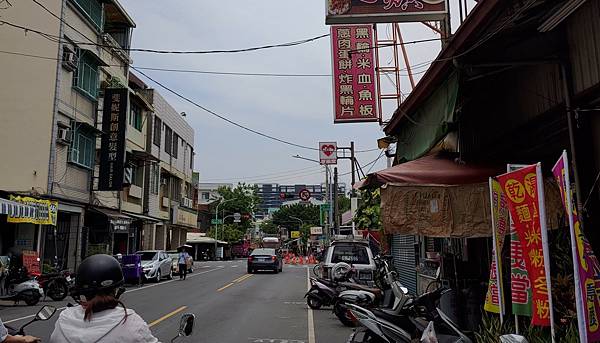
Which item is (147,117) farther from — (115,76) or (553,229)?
(553,229)

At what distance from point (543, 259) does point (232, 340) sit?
237 inches

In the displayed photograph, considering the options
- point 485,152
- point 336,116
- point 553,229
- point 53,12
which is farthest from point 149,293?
point 553,229

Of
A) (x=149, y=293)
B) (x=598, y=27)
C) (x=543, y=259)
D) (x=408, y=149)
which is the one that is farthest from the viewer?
(x=149, y=293)

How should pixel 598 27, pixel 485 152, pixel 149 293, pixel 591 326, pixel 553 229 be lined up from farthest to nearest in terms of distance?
pixel 149 293 < pixel 485 152 < pixel 553 229 < pixel 598 27 < pixel 591 326

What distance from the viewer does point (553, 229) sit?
20.2 feet

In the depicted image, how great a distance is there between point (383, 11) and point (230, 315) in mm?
7697

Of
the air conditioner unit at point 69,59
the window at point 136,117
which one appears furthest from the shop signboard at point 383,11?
the window at point 136,117

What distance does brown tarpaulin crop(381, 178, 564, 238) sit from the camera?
680cm

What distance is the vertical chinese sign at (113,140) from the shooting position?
23.1 metres

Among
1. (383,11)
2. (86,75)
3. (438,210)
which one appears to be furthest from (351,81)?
(86,75)

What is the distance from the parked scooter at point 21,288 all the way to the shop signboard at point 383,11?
1153 cm

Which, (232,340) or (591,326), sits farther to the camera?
(232,340)

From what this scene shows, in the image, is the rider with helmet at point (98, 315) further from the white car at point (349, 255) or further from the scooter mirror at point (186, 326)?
the white car at point (349, 255)

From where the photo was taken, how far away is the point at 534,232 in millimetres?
4676
